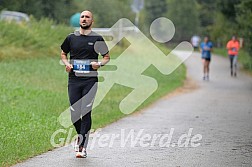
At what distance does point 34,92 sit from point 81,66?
881cm

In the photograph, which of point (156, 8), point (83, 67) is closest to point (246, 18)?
point (83, 67)

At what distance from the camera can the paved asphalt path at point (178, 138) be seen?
923cm

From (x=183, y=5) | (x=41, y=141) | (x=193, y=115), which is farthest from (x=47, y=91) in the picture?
(x=183, y=5)

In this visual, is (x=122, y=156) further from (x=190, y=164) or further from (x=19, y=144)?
(x=19, y=144)

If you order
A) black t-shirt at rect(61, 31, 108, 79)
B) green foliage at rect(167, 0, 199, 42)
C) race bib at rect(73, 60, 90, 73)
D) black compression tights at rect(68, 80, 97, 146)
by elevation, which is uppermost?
black t-shirt at rect(61, 31, 108, 79)

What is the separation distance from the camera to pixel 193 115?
1611 cm

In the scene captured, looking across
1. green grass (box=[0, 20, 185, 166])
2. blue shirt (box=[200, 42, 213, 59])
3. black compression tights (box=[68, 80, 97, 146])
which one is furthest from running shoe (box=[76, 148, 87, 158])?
blue shirt (box=[200, 42, 213, 59])

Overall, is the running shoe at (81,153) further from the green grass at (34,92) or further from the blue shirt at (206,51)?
the blue shirt at (206,51)

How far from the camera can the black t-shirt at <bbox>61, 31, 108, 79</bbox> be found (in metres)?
9.46

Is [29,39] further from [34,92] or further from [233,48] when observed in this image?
[34,92]

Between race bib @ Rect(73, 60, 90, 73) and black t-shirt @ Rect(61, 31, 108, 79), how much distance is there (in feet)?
0.20

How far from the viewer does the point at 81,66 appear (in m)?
9.41

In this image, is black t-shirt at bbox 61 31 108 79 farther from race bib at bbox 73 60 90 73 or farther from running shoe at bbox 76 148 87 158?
running shoe at bbox 76 148 87 158

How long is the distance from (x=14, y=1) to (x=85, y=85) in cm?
3314
